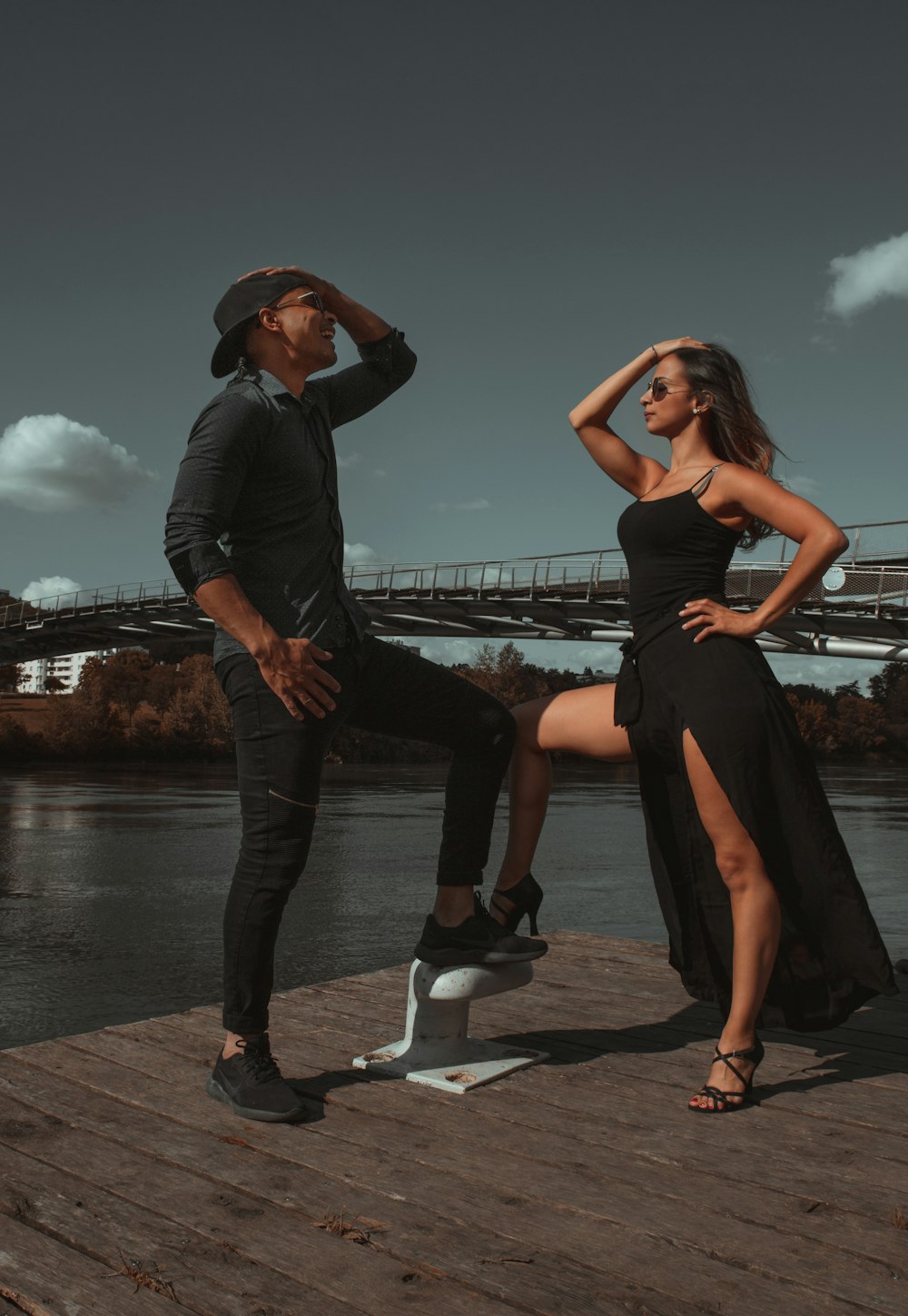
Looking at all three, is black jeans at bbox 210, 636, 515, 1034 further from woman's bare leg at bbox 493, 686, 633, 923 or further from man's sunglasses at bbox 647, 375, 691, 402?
man's sunglasses at bbox 647, 375, 691, 402

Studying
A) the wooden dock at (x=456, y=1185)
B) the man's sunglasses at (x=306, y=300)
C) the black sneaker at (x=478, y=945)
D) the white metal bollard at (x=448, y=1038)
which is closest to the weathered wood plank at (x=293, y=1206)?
the wooden dock at (x=456, y=1185)

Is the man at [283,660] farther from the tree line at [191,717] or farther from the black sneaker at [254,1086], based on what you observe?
the tree line at [191,717]

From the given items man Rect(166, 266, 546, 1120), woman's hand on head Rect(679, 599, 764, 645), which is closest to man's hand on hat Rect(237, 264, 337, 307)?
man Rect(166, 266, 546, 1120)

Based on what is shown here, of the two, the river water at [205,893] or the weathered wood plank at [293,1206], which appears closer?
the weathered wood plank at [293,1206]

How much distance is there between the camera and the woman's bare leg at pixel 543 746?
9.89 ft

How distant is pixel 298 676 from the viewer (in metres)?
2.69

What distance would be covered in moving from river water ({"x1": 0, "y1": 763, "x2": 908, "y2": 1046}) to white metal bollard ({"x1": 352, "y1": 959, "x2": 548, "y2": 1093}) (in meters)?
2.73

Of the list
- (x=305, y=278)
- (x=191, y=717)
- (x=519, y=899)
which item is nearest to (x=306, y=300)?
(x=305, y=278)

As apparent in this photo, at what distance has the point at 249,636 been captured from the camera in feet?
8.68

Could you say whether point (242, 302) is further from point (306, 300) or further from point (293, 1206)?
point (293, 1206)


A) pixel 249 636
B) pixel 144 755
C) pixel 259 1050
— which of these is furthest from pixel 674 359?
pixel 144 755

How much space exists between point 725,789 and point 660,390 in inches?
44.4

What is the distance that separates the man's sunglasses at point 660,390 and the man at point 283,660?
2.89 ft

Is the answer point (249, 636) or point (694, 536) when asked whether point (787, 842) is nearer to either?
point (694, 536)
